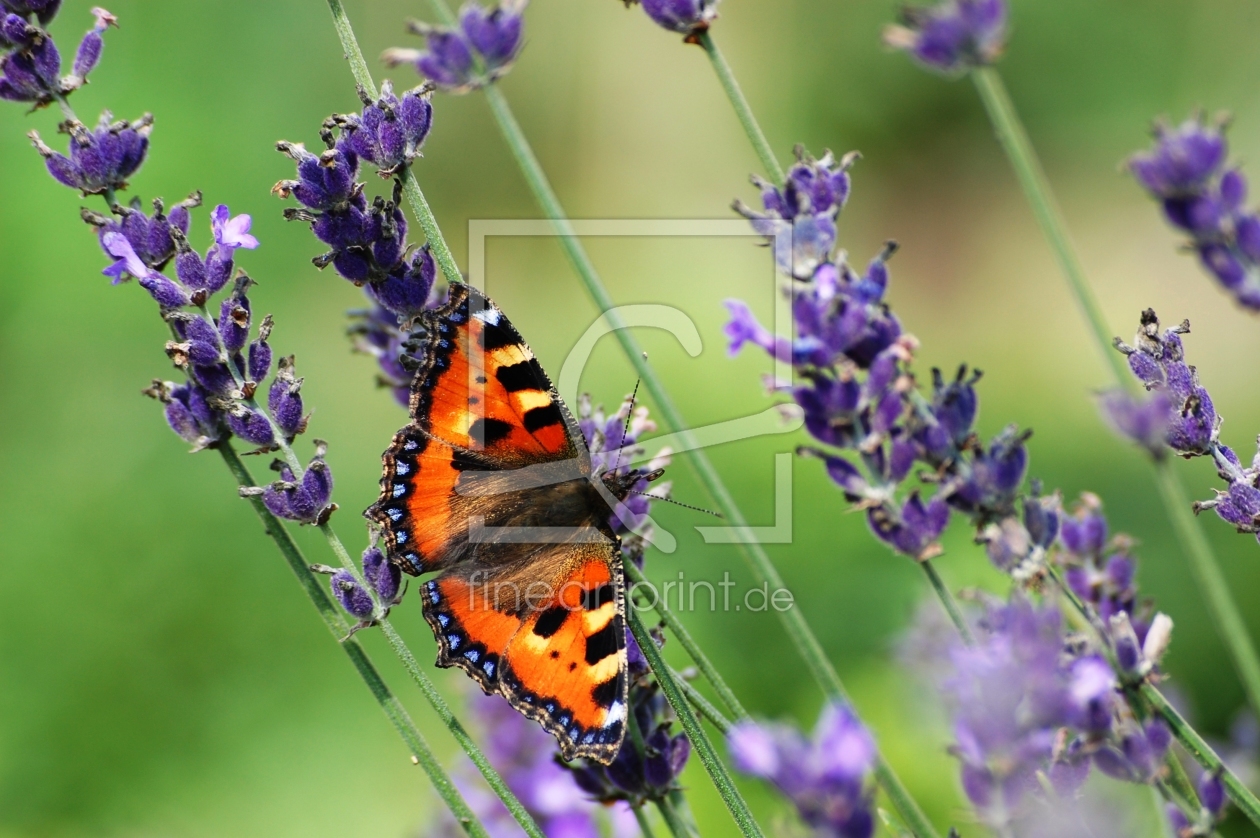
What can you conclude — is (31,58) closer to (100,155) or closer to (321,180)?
(100,155)

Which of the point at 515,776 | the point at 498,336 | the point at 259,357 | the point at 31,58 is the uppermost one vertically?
the point at 31,58

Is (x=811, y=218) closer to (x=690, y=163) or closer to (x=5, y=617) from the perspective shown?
(x=5, y=617)

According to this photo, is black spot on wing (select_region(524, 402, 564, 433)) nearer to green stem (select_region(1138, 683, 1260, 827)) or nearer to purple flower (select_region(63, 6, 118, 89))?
purple flower (select_region(63, 6, 118, 89))

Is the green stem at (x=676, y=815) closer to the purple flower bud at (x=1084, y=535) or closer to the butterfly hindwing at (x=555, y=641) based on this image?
the butterfly hindwing at (x=555, y=641)

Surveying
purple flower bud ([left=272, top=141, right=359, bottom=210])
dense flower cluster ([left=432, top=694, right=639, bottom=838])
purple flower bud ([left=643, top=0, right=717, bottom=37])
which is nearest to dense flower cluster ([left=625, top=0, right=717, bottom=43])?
purple flower bud ([left=643, top=0, right=717, bottom=37])

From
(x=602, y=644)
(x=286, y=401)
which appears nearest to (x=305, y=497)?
(x=286, y=401)

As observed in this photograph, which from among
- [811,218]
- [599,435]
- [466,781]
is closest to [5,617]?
[466,781]
